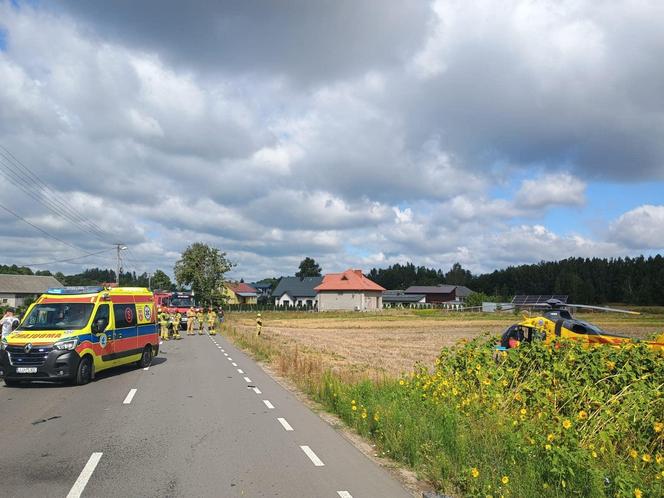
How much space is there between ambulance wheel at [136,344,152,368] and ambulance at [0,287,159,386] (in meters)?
0.05

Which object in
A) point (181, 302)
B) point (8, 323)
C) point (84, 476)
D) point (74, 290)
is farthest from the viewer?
point (181, 302)

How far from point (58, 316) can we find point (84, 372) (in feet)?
5.78

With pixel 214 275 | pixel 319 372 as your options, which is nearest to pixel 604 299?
pixel 214 275

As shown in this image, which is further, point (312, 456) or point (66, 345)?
point (66, 345)

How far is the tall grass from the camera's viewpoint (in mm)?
5234

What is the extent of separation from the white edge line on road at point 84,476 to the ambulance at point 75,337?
6.87 metres

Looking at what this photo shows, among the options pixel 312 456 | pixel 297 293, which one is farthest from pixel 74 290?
pixel 297 293

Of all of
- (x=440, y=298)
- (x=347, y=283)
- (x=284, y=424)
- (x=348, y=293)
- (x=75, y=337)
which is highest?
(x=347, y=283)

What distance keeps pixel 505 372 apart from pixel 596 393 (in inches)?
63.6

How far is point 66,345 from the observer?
13.3 m

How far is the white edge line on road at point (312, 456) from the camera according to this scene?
6990 mm

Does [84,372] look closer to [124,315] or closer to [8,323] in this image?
[124,315]

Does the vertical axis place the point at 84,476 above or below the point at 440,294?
below

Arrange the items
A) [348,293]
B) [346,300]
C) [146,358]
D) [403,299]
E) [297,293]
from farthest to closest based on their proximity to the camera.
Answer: [403,299]
[297,293]
[348,293]
[346,300]
[146,358]
